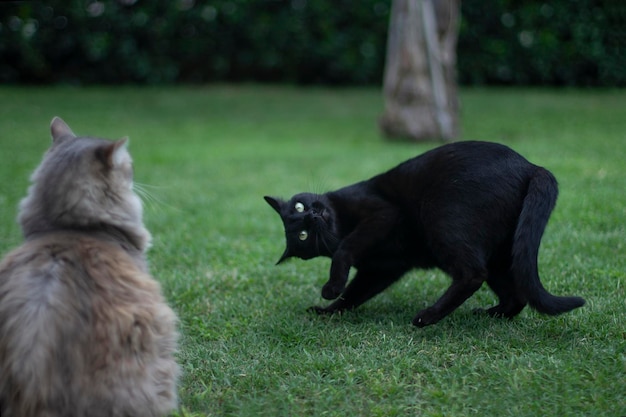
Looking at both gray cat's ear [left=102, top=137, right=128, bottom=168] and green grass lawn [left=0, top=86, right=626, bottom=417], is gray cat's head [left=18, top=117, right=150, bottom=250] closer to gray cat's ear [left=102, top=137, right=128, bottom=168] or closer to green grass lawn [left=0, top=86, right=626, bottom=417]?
gray cat's ear [left=102, top=137, right=128, bottom=168]

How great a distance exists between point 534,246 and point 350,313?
1.02 meters

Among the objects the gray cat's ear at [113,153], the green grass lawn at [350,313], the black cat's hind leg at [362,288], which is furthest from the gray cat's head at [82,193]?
the black cat's hind leg at [362,288]

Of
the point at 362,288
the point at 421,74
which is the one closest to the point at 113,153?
the point at 362,288

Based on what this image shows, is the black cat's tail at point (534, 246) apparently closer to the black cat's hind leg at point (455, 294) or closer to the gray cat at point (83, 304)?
the black cat's hind leg at point (455, 294)

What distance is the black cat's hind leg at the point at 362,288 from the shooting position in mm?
3361

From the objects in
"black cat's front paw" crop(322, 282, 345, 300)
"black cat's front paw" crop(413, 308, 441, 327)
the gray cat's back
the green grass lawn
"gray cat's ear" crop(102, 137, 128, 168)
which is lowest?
the green grass lawn

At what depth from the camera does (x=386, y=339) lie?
2902 mm

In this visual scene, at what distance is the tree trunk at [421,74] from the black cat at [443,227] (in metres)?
5.15

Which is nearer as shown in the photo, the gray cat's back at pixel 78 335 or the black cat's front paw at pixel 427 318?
the gray cat's back at pixel 78 335

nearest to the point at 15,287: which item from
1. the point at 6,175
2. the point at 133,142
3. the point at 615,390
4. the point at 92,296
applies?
the point at 92,296

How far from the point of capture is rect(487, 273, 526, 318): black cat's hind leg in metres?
3.10

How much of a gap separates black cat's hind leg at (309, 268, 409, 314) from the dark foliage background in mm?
10098

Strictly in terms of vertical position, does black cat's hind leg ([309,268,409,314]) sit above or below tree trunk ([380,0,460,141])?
below

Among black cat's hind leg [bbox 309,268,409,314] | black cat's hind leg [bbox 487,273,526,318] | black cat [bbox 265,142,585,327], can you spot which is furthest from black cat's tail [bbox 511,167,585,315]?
black cat's hind leg [bbox 309,268,409,314]
